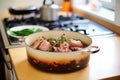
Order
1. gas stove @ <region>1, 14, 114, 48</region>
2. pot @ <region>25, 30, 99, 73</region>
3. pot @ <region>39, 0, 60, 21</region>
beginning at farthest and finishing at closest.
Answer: pot @ <region>39, 0, 60, 21</region>, gas stove @ <region>1, 14, 114, 48</region>, pot @ <region>25, 30, 99, 73</region>

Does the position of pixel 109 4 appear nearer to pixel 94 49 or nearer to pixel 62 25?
pixel 62 25

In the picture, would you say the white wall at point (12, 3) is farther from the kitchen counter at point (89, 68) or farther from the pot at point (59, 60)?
the pot at point (59, 60)

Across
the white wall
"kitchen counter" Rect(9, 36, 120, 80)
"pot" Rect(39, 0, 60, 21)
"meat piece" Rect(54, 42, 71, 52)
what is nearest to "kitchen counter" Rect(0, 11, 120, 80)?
"kitchen counter" Rect(9, 36, 120, 80)

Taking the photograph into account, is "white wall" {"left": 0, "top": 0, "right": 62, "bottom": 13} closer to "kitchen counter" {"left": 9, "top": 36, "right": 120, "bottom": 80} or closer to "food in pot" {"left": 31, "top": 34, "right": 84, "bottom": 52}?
"kitchen counter" {"left": 9, "top": 36, "right": 120, "bottom": 80}

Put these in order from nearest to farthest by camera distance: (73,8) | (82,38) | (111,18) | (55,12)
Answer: (82,38) < (111,18) < (55,12) < (73,8)

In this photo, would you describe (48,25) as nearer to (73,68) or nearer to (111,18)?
(111,18)

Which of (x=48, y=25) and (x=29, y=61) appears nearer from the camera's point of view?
(x=29, y=61)

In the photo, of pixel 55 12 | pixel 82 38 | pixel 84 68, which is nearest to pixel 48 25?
pixel 55 12
